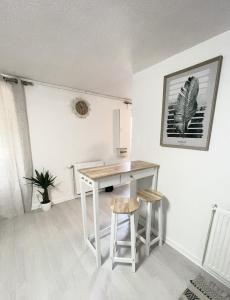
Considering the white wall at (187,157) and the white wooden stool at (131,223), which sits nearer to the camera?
the white wall at (187,157)

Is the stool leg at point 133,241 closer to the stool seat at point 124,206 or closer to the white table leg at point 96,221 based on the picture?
the stool seat at point 124,206

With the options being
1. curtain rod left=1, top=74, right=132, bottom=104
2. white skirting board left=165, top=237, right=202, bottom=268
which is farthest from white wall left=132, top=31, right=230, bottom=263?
curtain rod left=1, top=74, right=132, bottom=104

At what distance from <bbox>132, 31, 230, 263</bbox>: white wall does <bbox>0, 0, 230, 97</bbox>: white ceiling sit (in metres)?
0.16

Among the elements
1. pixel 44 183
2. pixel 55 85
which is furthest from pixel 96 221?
pixel 55 85

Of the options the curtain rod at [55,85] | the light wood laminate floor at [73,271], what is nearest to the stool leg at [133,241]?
the light wood laminate floor at [73,271]

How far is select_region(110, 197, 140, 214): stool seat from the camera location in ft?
→ 4.48

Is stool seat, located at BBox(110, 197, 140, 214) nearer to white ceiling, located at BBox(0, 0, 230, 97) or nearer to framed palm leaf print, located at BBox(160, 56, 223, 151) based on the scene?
framed palm leaf print, located at BBox(160, 56, 223, 151)

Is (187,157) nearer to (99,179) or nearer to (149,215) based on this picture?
(149,215)

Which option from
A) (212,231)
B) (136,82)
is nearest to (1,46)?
(136,82)

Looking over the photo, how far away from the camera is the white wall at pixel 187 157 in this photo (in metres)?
1.26

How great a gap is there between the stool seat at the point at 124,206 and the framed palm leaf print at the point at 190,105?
32.2 inches

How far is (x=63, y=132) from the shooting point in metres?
2.78

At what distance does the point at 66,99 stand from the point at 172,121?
81.7 inches

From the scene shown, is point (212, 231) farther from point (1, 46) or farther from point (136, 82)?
point (1, 46)
